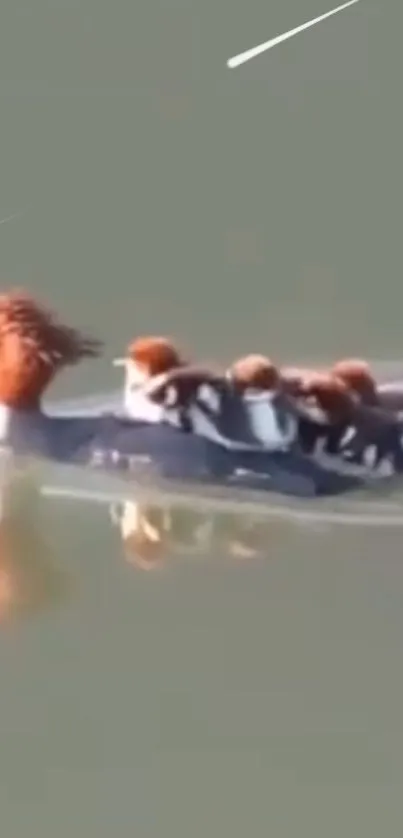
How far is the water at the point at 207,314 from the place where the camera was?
28.1 inches

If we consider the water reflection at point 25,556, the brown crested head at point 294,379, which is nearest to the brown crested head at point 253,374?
the brown crested head at point 294,379

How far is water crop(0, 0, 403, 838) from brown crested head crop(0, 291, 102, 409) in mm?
12

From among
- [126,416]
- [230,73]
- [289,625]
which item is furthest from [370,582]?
[230,73]

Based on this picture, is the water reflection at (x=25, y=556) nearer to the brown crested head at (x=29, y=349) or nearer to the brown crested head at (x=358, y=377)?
the brown crested head at (x=29, y=349)

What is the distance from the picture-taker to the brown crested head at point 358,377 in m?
0.77

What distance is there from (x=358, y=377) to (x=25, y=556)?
0.22 meters

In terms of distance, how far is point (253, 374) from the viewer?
2.52 ft

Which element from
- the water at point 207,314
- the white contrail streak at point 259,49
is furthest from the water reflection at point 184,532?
the white contrail streak at point 259,49

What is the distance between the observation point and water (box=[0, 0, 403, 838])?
2.34 ft

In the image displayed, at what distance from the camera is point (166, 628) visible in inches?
28.9

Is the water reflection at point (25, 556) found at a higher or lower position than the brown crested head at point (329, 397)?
lower

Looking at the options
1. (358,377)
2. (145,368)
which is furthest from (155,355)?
(358,377)

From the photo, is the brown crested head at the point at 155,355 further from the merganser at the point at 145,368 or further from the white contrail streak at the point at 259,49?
the white contrail streak at the point at 259,49

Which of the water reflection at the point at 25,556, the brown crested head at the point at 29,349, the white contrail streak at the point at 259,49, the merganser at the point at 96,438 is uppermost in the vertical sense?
the white contrail streak at the point at 259,49
